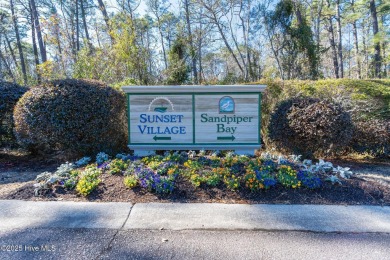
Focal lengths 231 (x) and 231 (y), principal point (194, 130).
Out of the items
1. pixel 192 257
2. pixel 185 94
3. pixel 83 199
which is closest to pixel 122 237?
pixel 192 257

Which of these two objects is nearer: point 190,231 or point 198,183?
point 190,231

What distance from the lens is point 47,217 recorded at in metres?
2.77

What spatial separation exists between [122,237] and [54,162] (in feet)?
12.3

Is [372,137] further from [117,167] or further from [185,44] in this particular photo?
[185,44]

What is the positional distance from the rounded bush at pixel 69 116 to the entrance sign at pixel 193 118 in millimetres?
500

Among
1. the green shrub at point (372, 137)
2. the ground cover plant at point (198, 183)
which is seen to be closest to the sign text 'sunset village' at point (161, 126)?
the ground cover plant at point (198, 183)

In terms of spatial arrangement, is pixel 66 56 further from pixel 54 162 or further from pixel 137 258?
pixel 137 258

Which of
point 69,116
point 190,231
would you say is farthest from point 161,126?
point 190,231

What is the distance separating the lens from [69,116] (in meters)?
4.51

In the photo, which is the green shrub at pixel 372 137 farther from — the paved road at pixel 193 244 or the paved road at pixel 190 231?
the paved road at pixel 193 244

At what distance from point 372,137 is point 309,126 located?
6.05ft

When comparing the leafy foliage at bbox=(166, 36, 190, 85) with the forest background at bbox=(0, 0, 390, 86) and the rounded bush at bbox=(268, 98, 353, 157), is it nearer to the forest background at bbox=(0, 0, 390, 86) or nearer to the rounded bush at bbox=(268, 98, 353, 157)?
the forest background at bbox=(0, 0, 390, 86)

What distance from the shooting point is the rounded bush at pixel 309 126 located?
4.55 m

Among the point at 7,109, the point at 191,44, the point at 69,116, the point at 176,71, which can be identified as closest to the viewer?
the point at 69,116
